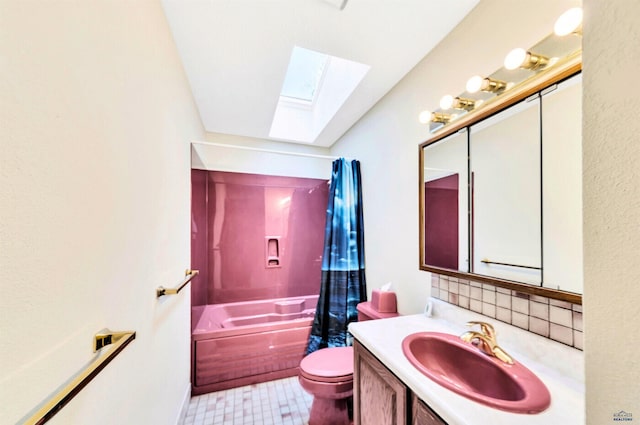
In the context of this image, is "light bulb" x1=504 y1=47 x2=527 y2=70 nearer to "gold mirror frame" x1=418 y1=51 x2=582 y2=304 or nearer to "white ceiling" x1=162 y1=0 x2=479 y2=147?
"gold mirror frame" x1=418 y1=51 x2=582 y2=304

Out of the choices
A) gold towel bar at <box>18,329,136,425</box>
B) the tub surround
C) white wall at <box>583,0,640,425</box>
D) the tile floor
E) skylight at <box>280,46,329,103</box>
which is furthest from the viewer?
the tub surround

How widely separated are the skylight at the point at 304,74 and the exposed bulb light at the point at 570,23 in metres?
1.61

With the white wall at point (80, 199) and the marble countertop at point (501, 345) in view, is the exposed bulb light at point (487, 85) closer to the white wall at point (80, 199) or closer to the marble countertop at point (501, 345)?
the marble countertop at point (501, 345)

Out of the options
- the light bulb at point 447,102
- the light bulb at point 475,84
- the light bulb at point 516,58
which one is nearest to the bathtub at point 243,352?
the light bulb at point 447,102

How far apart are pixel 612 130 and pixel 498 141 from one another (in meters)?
0.90

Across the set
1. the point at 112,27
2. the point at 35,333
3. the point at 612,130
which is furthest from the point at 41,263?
the point at 612,130

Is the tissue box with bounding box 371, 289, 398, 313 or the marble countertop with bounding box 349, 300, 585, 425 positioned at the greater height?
the marble countertop with bounding box 349, 300, 585, 425

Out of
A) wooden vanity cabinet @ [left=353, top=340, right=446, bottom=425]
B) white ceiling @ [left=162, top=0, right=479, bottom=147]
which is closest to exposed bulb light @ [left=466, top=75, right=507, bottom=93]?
white ceiling @ [left=162, top=0, right=479, bottom=147]

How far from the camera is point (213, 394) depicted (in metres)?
2.10

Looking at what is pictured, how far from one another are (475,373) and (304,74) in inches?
102
